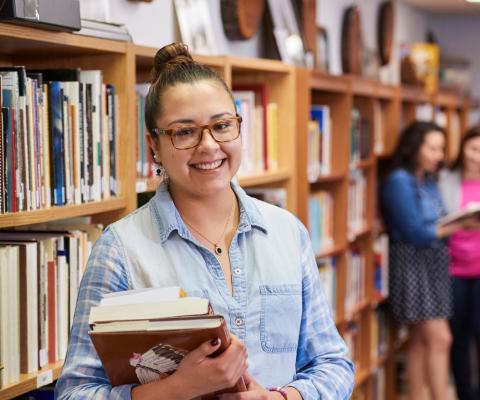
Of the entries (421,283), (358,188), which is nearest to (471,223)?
(421,283)

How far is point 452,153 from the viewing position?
21.1ft

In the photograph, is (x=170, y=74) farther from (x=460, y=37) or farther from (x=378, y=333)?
(x=460, y=37)

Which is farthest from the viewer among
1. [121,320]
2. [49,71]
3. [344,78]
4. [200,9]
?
[344,78]

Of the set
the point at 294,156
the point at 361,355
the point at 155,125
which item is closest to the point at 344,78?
the point at 294,156

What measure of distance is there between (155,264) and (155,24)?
1.53 meters

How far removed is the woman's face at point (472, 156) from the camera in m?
4.70

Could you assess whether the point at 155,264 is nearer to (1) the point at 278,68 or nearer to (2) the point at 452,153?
(1) the point at 278,68

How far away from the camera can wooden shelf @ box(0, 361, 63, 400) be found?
1.67 metres

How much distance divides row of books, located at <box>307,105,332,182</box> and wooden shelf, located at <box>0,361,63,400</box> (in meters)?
1.83

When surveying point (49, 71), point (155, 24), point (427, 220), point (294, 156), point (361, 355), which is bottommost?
point (361, 355)

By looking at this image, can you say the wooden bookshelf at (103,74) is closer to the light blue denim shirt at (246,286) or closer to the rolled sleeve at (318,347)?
the light blue denim shirt at (246,286)

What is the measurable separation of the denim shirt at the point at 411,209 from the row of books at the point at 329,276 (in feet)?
1.95

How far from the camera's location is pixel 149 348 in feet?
4.14

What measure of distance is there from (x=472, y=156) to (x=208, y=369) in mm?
3751
